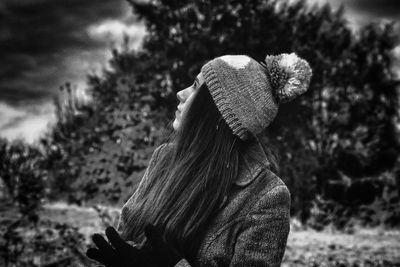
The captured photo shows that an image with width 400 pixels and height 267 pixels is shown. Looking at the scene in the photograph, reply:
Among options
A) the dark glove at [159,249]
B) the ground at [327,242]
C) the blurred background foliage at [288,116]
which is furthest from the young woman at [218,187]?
the blurred background foliage at [288,116]

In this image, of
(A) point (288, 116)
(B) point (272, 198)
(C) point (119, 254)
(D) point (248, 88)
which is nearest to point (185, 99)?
(D) point (248, 88)

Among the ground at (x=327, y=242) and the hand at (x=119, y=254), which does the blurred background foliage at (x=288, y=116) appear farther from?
the hand at (x=119, y=254)

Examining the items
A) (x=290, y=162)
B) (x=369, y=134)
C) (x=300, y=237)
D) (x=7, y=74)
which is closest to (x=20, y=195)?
(x=7, y=74)

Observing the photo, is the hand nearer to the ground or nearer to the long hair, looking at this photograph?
the long hair

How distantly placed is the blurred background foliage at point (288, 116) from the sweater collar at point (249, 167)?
785 centimetres

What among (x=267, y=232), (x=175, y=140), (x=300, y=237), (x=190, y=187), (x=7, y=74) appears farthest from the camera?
(x=7, y=74)

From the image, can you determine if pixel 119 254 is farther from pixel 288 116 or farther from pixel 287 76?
pixel 288 116

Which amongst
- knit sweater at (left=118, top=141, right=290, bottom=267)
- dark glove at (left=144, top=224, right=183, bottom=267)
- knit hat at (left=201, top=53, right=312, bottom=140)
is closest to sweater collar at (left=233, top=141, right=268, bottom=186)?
knit sweater at (left=118, top=141, right=290, bottom=267)

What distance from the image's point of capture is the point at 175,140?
5.78ft

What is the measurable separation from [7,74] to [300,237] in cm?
716

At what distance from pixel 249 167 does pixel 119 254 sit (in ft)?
2.09

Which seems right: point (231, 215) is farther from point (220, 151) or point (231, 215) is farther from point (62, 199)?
point (62, 199)

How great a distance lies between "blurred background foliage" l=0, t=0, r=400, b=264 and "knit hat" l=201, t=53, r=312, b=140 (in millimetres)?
7786

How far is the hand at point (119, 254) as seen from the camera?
1.48m
